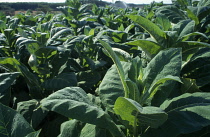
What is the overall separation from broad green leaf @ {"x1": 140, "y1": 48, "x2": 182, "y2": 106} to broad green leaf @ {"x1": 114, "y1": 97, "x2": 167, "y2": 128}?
0.22 metres

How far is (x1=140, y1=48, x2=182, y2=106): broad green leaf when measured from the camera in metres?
1.37

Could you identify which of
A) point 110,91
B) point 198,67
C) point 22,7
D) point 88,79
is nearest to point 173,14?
point 198,67

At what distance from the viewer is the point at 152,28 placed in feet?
5.74

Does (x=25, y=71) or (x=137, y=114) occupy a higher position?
(x=137, y=114)

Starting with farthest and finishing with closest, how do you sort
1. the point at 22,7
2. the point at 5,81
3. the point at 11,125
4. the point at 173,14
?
the point at 22,7
the point at 173,14
the point at 5,81
the point at 11,125

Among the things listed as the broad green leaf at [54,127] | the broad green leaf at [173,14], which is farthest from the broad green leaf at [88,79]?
the broad green leaf at [173,14]

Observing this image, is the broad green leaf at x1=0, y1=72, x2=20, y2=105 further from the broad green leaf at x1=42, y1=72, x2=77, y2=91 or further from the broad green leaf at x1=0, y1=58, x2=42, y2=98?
the broad green leaf at x1=42, y1=72, x2=77, y2=91

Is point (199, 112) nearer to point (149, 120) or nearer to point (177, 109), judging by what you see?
point (177, 109)

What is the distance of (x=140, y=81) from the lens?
1347 millimetres

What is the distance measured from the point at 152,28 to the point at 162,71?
0.50 meters

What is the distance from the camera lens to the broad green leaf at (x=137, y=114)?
1.05 m

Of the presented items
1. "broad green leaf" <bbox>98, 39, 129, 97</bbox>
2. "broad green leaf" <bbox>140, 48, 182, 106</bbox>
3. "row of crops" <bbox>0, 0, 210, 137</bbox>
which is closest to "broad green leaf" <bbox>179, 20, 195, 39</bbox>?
"row of crops" <bbox>0, 0, 210, 137</bbox>

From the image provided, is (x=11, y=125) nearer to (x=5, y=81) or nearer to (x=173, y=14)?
(x=5, y=81)

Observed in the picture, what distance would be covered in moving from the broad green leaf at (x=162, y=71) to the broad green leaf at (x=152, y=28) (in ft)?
1.21
